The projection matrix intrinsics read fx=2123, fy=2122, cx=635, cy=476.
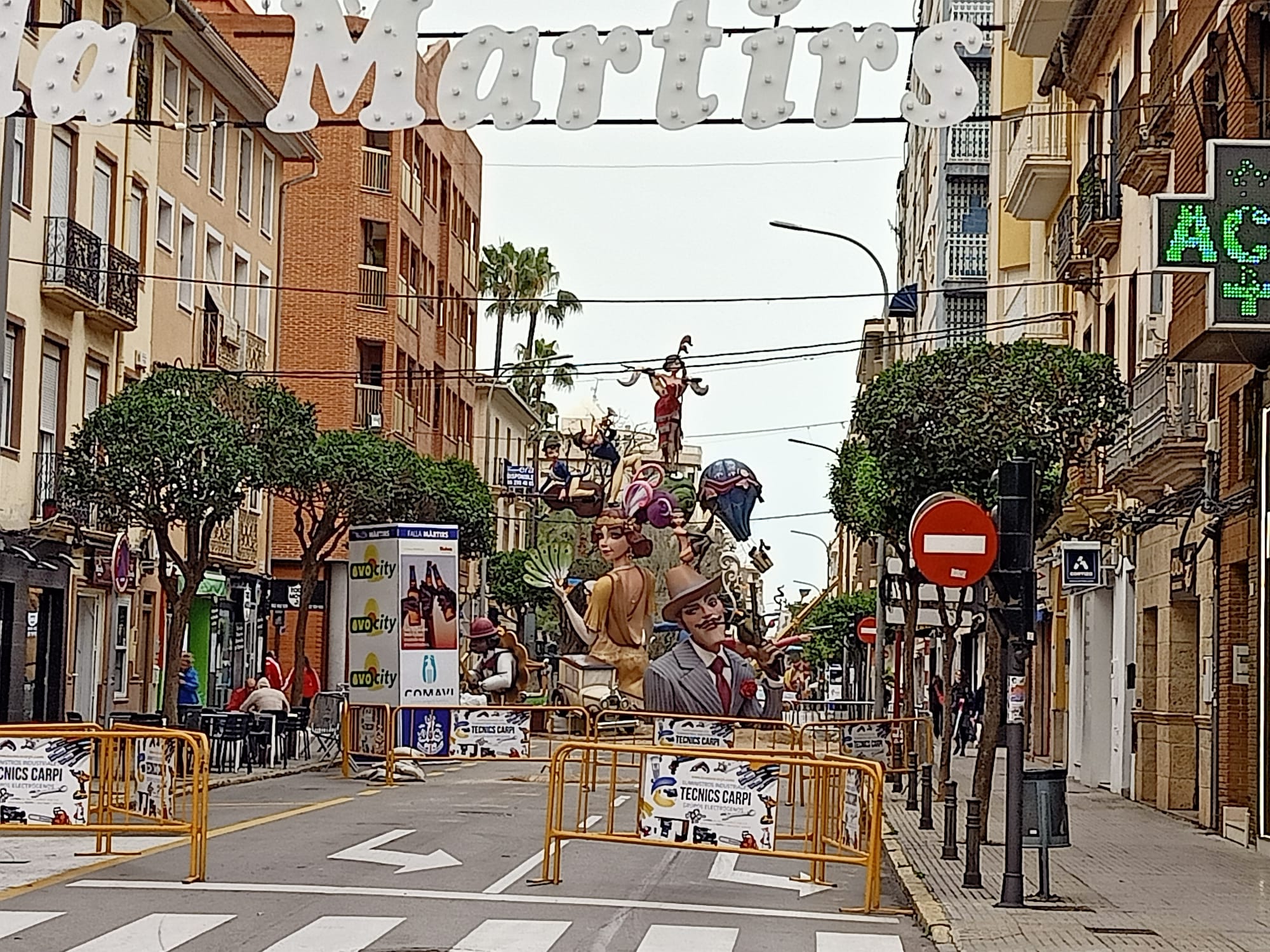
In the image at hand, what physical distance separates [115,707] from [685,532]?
1168 cm

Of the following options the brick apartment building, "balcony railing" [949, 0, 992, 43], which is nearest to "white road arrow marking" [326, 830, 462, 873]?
the brick apartment building

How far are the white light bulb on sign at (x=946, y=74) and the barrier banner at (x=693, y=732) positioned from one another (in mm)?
12866

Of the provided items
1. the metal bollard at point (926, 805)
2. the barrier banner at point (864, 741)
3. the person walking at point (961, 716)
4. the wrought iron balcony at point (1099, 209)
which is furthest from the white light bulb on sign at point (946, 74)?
the person walking at point (961, 716)

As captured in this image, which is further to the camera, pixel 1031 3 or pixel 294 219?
pixel 294 219

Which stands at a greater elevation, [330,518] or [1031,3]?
[1031,3]

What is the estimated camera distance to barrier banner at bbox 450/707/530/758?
87.6 ft

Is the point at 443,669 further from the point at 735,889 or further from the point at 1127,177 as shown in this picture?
the point at 735,889

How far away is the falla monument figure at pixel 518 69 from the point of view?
1311 centimetres

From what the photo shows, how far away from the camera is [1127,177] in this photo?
86.0 feet

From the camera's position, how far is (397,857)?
17828 millimetres

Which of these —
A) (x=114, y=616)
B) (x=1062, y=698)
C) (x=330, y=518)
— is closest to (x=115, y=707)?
(x=114, y=616)

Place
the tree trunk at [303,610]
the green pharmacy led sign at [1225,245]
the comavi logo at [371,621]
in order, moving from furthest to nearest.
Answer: the tree trunk at [303,610] < the comavi logo at [371,621] < the green pharmacy led sign at [1225,245]

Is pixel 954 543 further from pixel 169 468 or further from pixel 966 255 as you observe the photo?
pixel 966 255

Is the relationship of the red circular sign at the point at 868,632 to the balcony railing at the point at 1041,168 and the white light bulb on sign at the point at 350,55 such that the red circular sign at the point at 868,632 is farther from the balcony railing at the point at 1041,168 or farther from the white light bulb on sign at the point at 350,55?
the white light bulb on sign at the point at 350,55
